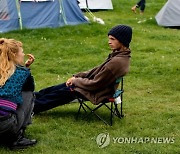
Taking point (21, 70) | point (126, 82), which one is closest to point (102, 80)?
point (21, 70)

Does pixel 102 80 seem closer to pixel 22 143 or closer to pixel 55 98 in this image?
pixel 55 98

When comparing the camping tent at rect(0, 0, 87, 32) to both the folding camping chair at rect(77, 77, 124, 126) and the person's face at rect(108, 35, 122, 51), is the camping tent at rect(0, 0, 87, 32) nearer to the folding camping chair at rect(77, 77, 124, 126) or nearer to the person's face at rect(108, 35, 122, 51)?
the folding camping chair at rect(77, 77, 124, 126)

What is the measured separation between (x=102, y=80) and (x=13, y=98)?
128cm

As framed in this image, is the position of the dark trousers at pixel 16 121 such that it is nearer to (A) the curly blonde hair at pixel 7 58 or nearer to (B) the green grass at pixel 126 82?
(B) the green grass at pixel 126 82

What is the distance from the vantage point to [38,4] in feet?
42.0

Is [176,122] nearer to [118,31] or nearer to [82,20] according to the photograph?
[118,31]

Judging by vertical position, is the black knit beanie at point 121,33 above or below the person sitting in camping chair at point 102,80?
above

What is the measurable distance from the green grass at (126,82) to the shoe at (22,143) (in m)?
0.09

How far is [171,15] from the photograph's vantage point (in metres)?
14.6

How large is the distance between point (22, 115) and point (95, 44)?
21.0 ft

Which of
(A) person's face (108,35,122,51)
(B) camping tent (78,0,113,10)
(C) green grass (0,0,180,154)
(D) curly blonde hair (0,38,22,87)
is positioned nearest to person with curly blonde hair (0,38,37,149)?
(D) curly blonde hair (0,38,22,87)


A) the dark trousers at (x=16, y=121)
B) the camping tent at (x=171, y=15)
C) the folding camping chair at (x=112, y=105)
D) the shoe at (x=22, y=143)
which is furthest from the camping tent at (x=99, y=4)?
the shoe at (x=22, y=143)

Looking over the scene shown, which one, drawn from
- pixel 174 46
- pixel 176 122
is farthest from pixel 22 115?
Answer: pixel 174 46

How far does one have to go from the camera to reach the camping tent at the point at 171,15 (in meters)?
14.5
